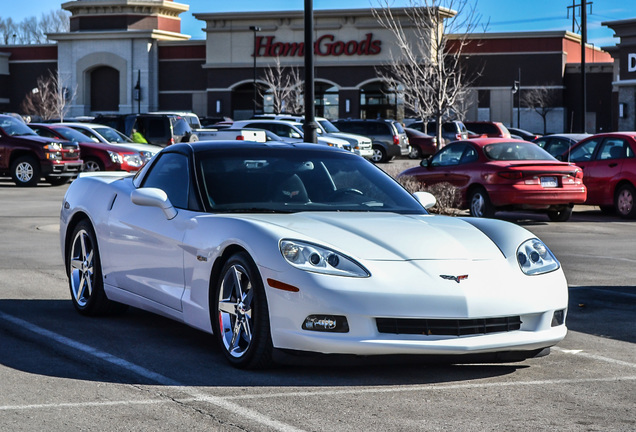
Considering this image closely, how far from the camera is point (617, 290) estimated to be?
10234 mm

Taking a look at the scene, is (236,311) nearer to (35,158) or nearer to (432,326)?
(432,326)

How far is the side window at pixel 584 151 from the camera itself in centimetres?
2011

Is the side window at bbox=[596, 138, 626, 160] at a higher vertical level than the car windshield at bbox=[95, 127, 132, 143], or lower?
lower

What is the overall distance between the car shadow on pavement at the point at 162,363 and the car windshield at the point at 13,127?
66.9ft

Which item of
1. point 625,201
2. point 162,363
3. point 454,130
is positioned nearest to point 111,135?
point 625,201

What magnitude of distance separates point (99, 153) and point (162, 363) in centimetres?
2224

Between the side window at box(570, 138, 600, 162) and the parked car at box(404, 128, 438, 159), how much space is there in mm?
26944

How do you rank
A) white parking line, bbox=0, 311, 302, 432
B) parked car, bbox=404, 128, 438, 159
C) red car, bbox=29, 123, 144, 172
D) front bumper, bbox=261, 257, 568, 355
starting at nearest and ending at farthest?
white parking line, bbox=0, 311, 302, 432, front bumper, bbox=261, 257, 568, 355, red car, bbox=29, 123, 144, 172, parked car, bbox=404, 128, 438, 159

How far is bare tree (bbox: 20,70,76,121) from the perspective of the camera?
73.7 m

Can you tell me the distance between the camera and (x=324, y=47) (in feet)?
229

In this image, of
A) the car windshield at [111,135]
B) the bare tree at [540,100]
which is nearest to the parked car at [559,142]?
the car windshield at [111,135]

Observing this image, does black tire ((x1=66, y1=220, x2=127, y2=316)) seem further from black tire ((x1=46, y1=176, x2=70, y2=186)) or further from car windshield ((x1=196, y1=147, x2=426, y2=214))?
black tire ((x1=46, y1=176, x2=70, y2=186))

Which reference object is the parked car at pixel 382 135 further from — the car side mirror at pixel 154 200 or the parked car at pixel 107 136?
the car side mirror at pixel 154 200

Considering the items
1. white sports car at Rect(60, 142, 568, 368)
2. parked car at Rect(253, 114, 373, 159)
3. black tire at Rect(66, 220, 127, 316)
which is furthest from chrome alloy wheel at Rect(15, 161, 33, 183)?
white sports car at Rect(60, 142, 568, 368)
